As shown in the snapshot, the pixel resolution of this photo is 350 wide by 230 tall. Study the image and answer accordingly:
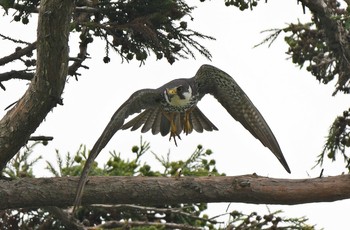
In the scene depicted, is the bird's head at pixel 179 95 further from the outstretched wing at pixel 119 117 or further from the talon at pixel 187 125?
the talon at pixel 187 125

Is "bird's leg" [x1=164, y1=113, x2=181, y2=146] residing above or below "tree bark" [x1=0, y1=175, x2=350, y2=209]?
above

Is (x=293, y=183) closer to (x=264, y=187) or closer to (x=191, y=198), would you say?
(x=264, y=187)

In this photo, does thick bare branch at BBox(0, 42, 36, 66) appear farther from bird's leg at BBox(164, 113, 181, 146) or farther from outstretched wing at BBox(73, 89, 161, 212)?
bird's leg at BBox(164, 113, 181, 146)

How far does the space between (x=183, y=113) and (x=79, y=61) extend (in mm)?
1693

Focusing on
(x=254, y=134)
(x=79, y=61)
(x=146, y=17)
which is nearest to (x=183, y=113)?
(x=254, y=134)

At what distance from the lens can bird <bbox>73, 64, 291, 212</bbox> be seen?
805 cm

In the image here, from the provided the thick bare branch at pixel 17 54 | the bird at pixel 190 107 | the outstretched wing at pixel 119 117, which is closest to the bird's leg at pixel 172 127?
the bird at pixel 190 107

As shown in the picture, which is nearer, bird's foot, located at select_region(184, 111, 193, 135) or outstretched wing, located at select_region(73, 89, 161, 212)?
outstretched wing, located at select_region(73, 89, 161, 212)

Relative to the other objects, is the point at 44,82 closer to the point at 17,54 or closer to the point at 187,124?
the point at 17,54

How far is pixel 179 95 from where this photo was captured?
26.9 feet

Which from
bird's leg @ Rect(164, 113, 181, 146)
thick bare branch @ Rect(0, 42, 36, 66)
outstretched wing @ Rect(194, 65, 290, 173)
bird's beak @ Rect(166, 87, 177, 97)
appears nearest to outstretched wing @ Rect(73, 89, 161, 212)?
bird's beak @ Rect(166, 87, 177, 97)

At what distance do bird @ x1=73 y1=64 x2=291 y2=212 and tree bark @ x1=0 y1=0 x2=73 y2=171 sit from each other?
3.89ft

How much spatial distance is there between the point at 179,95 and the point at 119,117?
2.72 feet

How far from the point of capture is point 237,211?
7965mm
